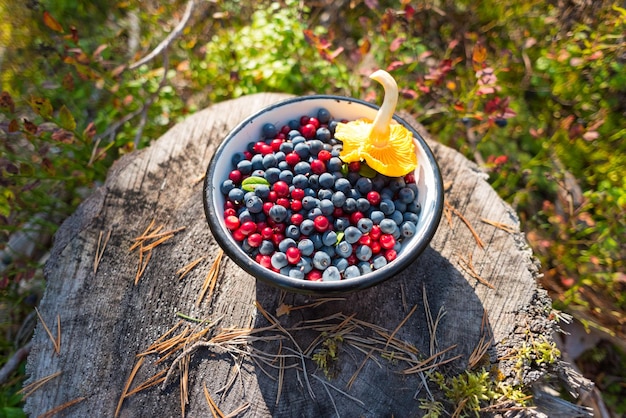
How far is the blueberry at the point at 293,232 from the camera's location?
5.47ft

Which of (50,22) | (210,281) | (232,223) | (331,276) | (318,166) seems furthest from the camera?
(50,22)

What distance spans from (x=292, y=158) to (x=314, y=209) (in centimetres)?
25

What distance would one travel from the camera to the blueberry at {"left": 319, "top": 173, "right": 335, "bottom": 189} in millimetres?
1741

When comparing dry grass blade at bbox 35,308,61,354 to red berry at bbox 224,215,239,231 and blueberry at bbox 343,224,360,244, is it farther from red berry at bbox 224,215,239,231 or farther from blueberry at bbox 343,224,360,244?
blueberry at bbox 343,224,360,244

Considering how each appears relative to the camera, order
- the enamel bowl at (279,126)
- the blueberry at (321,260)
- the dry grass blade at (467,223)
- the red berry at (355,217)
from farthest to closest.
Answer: the dry grass blade at (467,223) → the red berry at (355,217) → the blueberry at (321,260) → the enamel bowl at (279,126)

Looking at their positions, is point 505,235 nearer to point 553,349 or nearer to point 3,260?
point 553,349

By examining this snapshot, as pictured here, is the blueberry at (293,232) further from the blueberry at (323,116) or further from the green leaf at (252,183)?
the blueberry at (323,116)

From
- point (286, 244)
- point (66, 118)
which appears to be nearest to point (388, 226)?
point (286, 244)

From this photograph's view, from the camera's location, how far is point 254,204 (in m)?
1.68

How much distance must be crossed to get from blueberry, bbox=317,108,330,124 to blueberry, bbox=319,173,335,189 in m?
0.34

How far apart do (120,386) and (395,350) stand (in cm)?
110

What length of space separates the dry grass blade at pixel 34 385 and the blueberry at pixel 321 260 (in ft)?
3.66

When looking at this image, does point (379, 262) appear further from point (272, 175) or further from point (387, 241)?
point (272, 175)

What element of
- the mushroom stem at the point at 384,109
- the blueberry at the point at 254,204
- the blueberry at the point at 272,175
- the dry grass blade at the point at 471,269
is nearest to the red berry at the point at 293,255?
the blueberry at the point at 254,204
